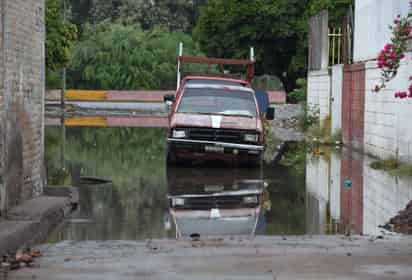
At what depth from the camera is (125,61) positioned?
232 feet

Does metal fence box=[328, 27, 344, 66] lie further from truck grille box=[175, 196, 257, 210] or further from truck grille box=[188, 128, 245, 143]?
truck grille box=[175, 196, 257, 210]

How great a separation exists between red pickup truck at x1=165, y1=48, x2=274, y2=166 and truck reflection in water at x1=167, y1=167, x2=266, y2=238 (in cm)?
36

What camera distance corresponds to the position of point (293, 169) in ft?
76.9

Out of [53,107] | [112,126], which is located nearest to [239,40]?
[53,107]

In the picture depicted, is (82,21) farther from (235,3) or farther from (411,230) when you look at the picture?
(411,230)

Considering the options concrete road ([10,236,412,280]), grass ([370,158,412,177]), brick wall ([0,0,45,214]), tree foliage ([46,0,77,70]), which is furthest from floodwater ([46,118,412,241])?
tree foliage ([46,0,77,70])

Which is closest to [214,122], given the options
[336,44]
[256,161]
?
[256,161]

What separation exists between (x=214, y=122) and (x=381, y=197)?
20.4ft

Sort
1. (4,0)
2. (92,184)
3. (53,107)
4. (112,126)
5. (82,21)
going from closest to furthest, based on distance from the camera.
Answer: (4,0) → (92,184) → (112,126) → (53,107) → (82,21)

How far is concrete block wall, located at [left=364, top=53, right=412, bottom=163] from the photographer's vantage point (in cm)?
2294

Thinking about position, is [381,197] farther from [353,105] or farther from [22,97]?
[353,105]

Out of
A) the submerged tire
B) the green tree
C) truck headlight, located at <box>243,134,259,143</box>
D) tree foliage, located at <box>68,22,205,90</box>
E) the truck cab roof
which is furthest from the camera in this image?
tree foliage, located at <box>68,22,205,90</box>

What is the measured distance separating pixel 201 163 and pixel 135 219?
8578 mm

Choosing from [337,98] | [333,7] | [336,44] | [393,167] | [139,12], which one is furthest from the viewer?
[139,12]
